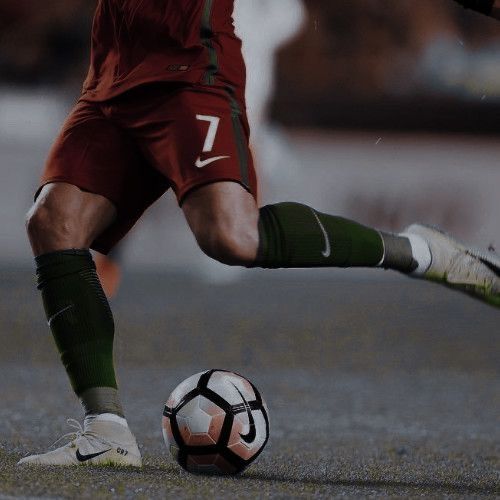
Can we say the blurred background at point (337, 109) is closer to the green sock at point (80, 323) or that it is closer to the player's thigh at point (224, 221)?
the green sock at point (80, 323)

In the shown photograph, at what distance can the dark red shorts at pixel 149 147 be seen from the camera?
2.72 meters

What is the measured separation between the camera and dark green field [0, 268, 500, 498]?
2693 mm

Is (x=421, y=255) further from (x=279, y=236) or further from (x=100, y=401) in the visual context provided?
(x=100, y=401)

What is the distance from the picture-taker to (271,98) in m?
17.1

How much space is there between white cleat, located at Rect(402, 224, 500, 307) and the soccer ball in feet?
1.81

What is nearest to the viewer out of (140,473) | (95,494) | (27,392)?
(95,494)

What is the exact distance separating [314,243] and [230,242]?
0.26m

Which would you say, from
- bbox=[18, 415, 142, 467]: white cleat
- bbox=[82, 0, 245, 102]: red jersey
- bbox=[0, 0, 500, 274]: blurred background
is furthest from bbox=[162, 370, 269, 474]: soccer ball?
bbox=[0, 0, 500, 274]: blurred background

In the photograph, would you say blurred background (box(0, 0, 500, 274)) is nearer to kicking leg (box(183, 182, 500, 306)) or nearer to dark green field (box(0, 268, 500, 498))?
dark green field (box(0, 268, 500, 498))

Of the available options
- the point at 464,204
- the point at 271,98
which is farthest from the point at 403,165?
the point at 271,98

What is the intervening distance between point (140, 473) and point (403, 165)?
13.3 meters

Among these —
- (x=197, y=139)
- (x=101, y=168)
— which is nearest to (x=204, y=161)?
(x=197, y=139)

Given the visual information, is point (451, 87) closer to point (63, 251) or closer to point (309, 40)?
point (309, 40)

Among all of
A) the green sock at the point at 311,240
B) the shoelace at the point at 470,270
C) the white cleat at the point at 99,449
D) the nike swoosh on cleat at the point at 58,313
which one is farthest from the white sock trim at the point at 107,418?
the shoelace at the point at 470,270
